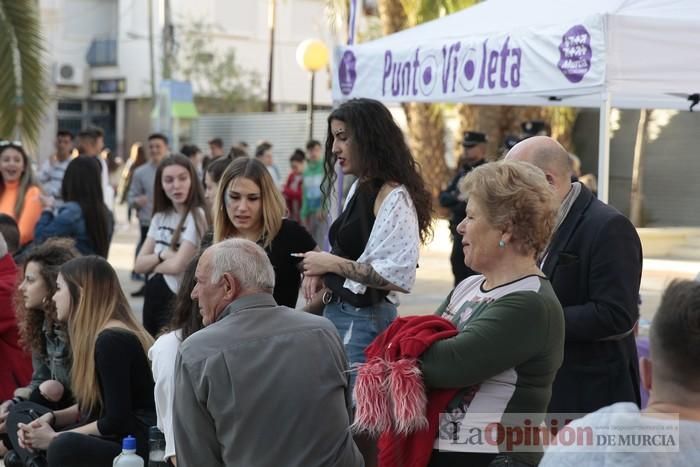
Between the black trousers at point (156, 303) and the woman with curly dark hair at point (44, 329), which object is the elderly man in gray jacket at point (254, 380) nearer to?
the woman with curly dark hair at point (44, 329)

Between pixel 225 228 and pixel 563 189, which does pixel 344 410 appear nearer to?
pixel 563 189

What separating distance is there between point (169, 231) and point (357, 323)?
8.14ft

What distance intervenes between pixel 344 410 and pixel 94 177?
5.07 m

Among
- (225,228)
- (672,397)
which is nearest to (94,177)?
(225,228)

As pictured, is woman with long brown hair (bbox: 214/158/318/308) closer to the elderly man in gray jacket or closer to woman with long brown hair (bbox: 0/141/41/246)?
the elderly man in gray jacket

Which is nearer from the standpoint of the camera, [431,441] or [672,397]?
[672,397]

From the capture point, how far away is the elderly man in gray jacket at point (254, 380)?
3193 millimetres

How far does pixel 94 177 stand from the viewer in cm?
803

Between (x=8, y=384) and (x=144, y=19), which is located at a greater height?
(x=144, y=19)

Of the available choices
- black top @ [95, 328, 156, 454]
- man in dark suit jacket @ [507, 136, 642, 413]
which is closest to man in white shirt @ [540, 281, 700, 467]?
man in dark suit jacket @ [507, 136, 642, 413]

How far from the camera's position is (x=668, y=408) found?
7.25 feet

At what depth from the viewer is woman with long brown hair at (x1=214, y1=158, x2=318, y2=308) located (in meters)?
4.98

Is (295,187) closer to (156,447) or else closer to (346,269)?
(156,447)

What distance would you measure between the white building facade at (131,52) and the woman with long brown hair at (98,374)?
4058cm
